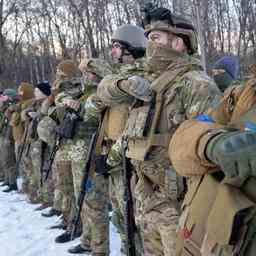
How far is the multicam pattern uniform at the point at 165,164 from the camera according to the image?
263 centimetres

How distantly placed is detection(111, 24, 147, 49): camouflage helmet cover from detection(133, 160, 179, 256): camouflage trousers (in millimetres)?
1292

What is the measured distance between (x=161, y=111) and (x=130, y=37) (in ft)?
4.14

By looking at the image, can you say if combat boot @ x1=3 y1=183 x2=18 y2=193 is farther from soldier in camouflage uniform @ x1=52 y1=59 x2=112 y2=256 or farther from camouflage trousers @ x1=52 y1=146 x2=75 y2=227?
soldier in camouflage uniform @ x1=52 y1=59 x2=112 y2=256

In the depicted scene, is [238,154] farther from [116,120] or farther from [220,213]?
[116,120]

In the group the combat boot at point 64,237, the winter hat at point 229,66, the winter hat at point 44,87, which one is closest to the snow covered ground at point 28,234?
the combat boot at point 64,237

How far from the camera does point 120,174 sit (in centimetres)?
353

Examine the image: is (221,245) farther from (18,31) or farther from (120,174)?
(18,31)

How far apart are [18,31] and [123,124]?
26.2 meters

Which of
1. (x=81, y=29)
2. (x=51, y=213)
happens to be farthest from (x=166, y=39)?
(x=81, y=29)

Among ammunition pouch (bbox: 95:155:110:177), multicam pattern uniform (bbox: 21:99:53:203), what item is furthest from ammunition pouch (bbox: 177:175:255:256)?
multicam pattern uniform (bbox: 21:99:53:203)

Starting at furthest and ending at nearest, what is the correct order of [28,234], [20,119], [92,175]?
[20,119]
[28,234]
[92,175]

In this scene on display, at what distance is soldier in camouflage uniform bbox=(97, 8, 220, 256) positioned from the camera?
265cm

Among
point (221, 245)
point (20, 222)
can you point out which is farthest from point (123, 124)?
point (20, 222)

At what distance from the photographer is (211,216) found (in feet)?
4.89
